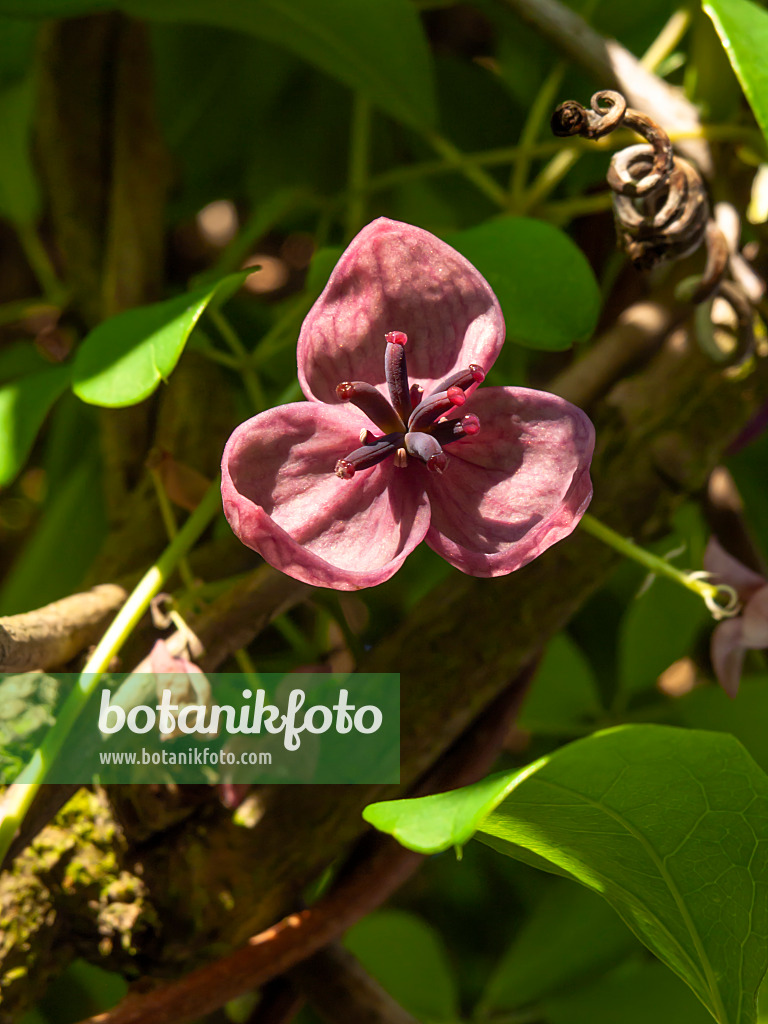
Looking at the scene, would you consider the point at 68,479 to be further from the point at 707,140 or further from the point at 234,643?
the point at 707,140

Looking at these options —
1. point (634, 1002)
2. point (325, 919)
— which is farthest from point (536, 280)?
point (634, 1002)

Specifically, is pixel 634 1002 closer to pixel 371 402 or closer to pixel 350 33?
pixel 371 402

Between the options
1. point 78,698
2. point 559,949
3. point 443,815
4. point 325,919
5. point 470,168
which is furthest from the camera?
point 559,949

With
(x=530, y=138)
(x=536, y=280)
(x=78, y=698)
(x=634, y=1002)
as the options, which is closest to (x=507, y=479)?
(x=536, y=280)

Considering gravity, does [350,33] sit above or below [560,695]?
above

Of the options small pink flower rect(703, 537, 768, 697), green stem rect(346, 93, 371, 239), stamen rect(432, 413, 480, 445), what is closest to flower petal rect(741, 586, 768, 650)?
small pink flower rect(703, 537, 768, 697)

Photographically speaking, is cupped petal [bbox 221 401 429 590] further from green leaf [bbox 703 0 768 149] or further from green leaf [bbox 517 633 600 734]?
green leaf [bbox 517 633 600 734]

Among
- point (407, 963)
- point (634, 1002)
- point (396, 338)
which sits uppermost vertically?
point (396, 338)

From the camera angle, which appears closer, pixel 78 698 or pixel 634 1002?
pixel 78 698

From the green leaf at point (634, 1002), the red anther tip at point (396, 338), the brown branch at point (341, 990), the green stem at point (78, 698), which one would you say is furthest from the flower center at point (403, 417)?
the green leaf at point (634, 1002)

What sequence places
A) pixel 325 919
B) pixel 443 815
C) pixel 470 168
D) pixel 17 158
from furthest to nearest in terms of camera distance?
pixel 17 158 → pixel 470 168 → pixel 325 919 → pixel 443 815
